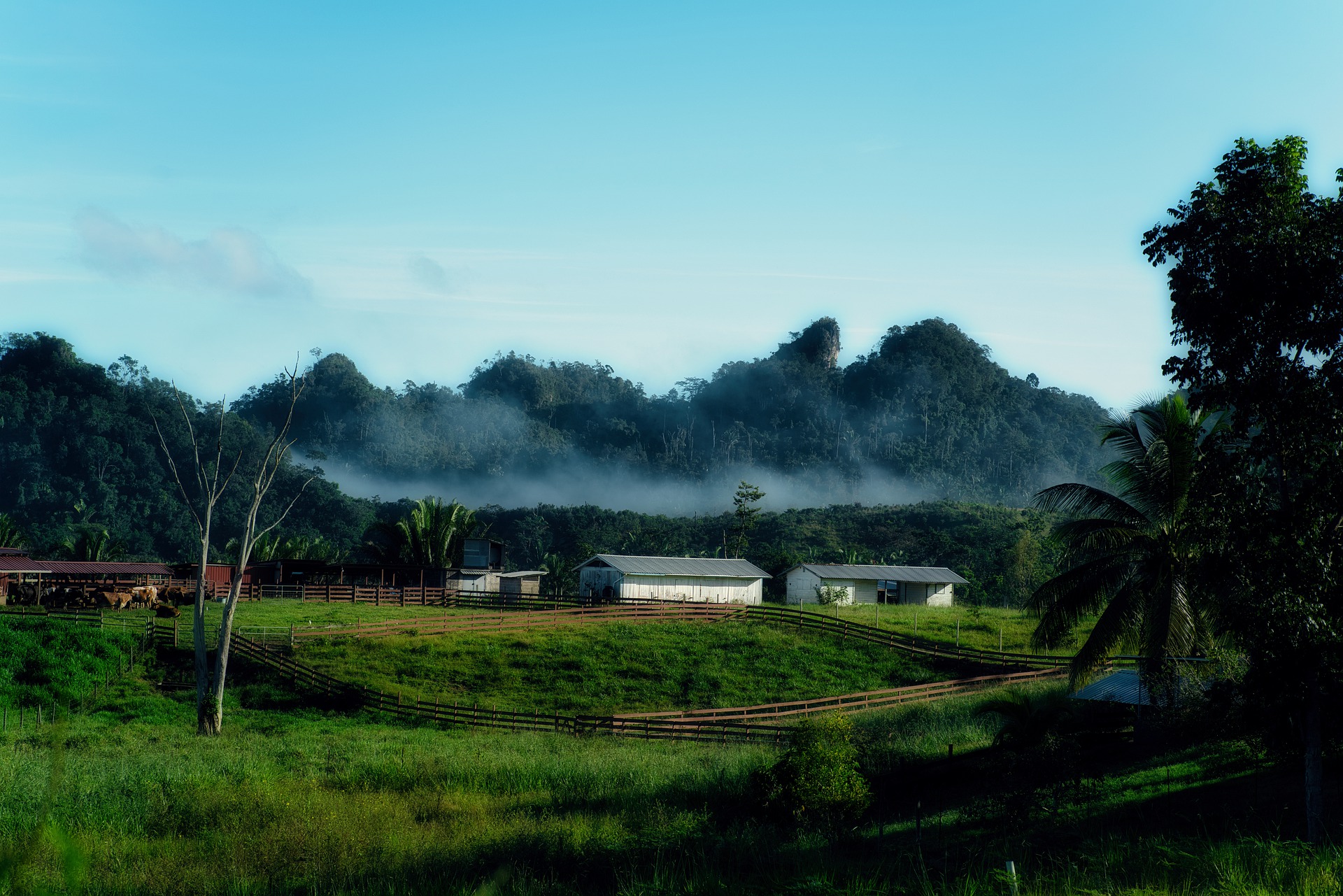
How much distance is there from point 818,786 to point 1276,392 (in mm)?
9773

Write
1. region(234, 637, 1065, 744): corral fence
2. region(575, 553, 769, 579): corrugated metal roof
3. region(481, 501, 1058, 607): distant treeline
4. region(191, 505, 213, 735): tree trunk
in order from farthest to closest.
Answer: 1. region(481, 501, 1058, 607): distant treeline
2. region(575, 553, 769, 579): corrugated metal roof
3. region(191, 505, 213, 735): tree trunk
4. region(234, 637, 1065, 744): corral fence

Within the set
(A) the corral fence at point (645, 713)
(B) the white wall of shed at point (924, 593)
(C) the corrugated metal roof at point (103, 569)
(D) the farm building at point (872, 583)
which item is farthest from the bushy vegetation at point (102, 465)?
(A) the corral fence at point (645, 713)

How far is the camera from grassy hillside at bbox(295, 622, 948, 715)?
124ft

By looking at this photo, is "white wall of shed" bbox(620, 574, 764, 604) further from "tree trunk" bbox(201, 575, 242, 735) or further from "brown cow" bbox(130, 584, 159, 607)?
"tree trunk" bbox(201, 575, 242, 735)

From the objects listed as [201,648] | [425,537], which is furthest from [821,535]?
[201,648]

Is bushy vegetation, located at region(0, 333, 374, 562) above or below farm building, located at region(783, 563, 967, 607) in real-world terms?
above

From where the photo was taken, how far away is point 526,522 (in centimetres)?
11694

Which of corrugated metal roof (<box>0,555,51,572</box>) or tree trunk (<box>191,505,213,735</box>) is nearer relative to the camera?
tree trunk (<box>191,505,213,735</box>)

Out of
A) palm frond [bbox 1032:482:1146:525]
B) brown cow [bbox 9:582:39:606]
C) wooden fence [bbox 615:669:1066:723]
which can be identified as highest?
palm frond [bbox 1032:482:1146:525]

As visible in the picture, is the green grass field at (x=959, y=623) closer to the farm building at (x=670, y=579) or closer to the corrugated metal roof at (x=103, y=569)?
the farm building at (x=670, y=579)

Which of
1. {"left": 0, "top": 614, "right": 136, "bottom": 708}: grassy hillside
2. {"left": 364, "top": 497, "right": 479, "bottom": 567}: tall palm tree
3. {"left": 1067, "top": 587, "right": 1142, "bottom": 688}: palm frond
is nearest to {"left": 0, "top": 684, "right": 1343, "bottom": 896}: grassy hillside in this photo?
{"left": 1067, "top": 587, "right": 1142, "bottom": 688}: palm frond

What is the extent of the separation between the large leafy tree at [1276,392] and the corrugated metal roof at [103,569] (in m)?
52.4

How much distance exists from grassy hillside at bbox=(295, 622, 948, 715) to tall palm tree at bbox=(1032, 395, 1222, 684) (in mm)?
17038

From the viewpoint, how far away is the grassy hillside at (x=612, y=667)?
37781mm
